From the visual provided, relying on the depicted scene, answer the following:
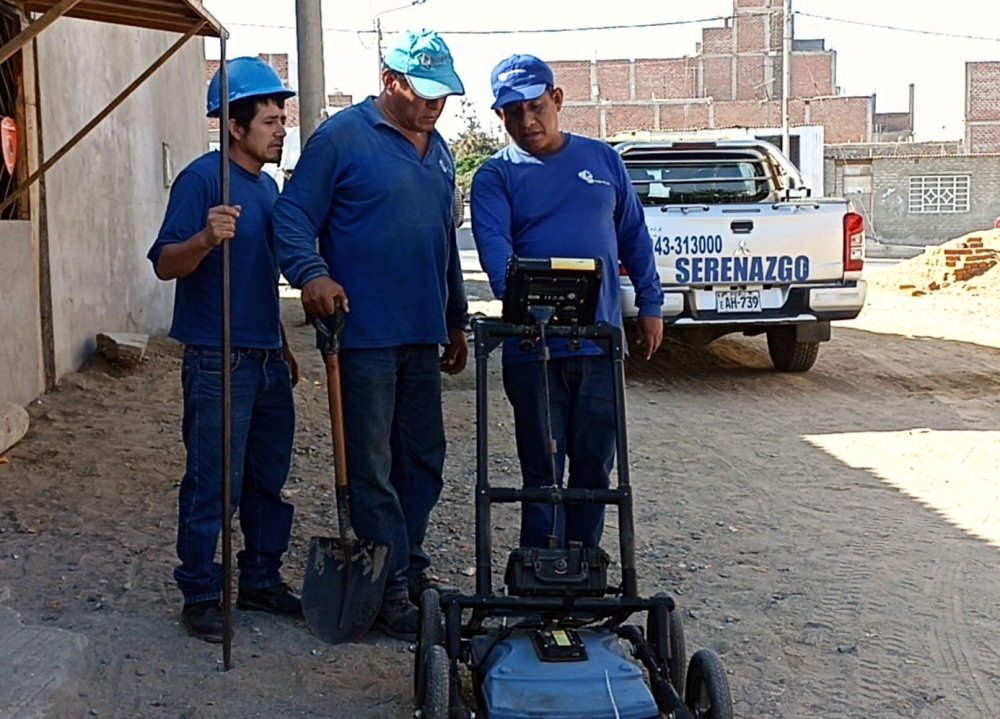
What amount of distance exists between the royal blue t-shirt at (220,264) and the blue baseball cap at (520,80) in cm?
91

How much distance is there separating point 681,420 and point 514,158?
4.74 meters

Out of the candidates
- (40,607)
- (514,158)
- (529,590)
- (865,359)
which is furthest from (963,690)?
(865,359)

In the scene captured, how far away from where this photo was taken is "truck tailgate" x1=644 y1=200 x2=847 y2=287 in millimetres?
9555

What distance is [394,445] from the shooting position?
470cm

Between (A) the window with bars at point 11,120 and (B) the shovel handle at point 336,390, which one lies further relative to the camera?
(A) the window with bars at point 11,120

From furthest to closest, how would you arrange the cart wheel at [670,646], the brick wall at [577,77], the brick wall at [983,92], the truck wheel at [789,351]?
the brick wall at [577,77]
the brick wall at [983,92]
the truck wheel at [789,351]
the cart wheel at [670,646]

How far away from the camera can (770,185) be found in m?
11.2

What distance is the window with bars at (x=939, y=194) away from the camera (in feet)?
157

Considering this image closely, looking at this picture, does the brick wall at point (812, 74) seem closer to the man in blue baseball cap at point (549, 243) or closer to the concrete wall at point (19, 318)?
the concrete wall at point (19, 318)

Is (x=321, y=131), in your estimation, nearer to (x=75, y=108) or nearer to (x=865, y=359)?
(x=75, y=108)

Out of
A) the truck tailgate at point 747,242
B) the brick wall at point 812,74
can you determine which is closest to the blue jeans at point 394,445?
the truck tailgate at point 747,242

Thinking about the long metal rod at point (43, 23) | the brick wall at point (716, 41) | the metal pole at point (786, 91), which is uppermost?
the brick wall at point (716, 41)

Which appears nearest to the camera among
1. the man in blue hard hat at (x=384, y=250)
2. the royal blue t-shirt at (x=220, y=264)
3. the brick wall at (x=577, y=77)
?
the man in blue hard hat at (x=384, y=250)

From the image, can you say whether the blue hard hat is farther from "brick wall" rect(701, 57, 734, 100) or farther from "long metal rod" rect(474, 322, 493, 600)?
"brick wall" rect(701, 57, 734, 100)
